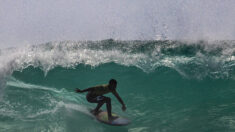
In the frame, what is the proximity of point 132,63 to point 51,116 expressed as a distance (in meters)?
3.89

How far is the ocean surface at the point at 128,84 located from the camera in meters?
5.72

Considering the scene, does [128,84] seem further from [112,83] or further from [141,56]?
[112,83]

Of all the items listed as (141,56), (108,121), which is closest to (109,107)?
(108,121)

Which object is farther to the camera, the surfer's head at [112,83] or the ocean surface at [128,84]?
the ocean surface at [128,84]

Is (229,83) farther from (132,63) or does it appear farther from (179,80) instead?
(132,63)

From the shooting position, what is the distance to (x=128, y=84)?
26.3 feet

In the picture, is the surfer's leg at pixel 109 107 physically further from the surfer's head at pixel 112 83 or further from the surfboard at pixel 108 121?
the surfer's head at pixel 112 83

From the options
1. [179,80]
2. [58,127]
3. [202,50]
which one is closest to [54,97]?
[58,127]

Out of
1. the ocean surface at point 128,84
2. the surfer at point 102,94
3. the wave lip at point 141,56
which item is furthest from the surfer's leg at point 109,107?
the wave lip at point 141,56

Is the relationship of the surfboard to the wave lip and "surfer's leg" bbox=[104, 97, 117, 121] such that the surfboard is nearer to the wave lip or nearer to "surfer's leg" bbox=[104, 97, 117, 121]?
"surfer's leg" bbox=[104, 97, 117, 121]

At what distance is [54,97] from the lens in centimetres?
700

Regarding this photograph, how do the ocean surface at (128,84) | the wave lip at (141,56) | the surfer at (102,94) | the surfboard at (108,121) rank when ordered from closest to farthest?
1. the surfer at (102,94)
2. the surfboard at (108,121)
3. the ocean surface at (128,84)
4. the wave lip at (141,56)

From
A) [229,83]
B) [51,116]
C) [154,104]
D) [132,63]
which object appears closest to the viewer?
[51,116]

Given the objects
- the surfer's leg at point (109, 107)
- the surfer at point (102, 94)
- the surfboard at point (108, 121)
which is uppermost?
the surfer at point (102, 94)
